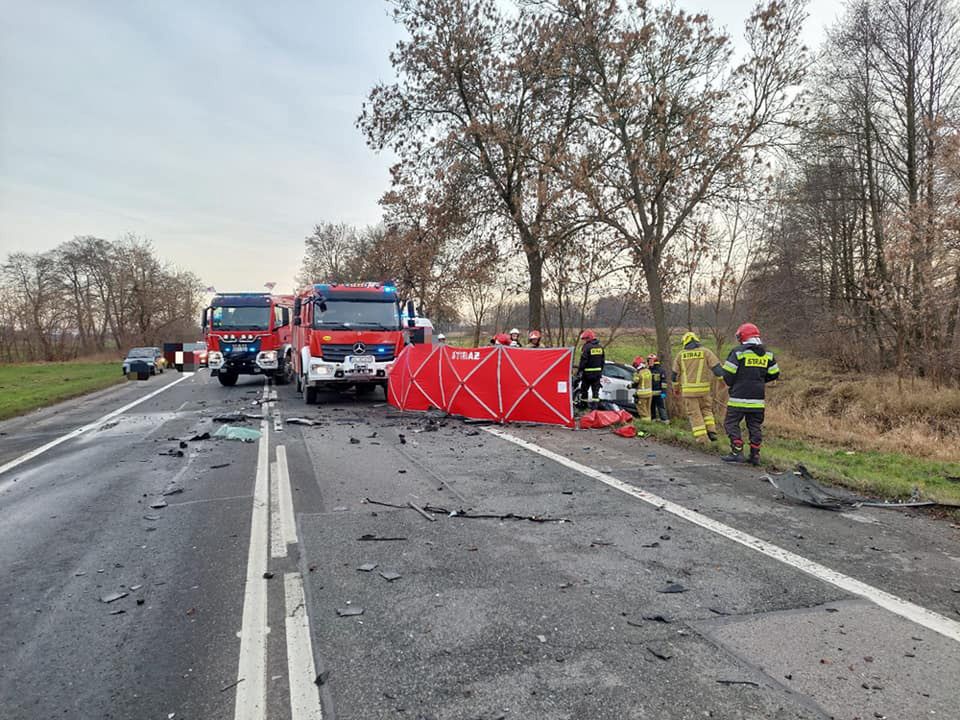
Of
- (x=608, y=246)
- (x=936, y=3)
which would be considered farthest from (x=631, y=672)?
(x=936, y=3)

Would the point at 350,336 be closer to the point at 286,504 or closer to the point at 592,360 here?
the point at 592,360

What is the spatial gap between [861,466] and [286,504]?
320 inches

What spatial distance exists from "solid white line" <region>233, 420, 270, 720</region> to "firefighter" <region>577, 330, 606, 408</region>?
7789 millimetres

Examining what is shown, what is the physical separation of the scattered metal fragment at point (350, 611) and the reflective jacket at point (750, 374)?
19.4 feet

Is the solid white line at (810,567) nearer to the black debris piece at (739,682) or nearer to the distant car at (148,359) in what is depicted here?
the black debris piece at (739,682)

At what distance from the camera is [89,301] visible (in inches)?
2323

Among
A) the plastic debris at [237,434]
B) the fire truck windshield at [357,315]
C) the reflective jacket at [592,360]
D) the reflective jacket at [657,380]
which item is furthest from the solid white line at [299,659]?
the reflective jacket at [657,380]

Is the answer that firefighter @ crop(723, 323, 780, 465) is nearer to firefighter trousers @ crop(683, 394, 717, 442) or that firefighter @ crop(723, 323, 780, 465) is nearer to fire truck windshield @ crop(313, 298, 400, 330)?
firefighter trousers @ crop(683, 394, 717, 442)

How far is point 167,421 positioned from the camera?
12.1 metres

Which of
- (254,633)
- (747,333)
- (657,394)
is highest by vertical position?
(747,333)

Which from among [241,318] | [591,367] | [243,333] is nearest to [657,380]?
[591,367]

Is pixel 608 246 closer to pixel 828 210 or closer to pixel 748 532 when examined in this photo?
pixel 748 532

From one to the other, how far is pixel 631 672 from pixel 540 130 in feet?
54.5

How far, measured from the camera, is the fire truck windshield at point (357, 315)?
46.5 ft
